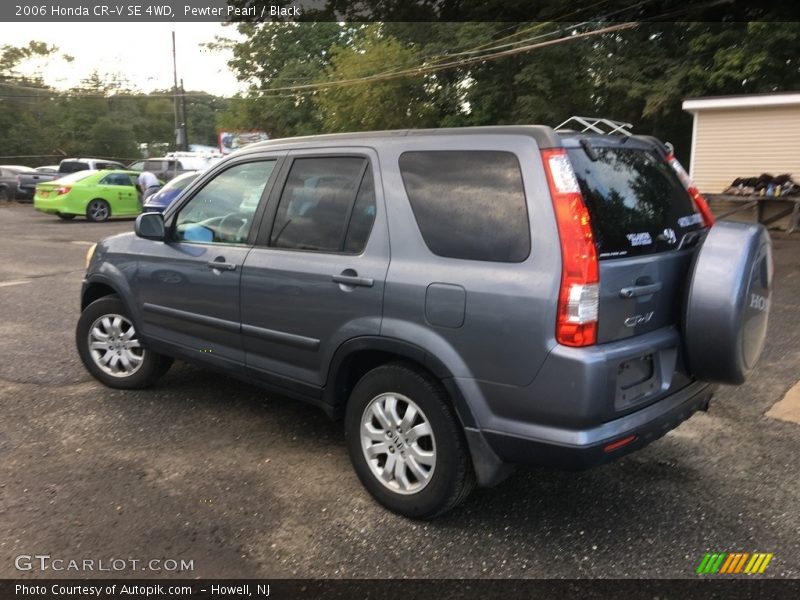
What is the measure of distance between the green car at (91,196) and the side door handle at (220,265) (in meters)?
16.3

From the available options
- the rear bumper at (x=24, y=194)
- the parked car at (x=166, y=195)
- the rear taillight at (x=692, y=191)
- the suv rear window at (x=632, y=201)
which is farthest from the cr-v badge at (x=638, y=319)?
the rear bumper at (x=24, y=194)

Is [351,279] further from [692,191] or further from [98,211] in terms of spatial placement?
[98,211]

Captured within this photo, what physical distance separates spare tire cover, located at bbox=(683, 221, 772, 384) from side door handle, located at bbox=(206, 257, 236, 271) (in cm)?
248

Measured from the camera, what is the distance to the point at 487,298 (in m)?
2.76

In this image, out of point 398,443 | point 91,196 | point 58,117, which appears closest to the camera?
point 398,443

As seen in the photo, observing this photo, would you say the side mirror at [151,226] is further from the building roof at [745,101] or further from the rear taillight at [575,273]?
the building roof at [745,101]

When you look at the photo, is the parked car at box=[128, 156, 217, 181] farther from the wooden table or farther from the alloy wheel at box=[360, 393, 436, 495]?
the alloy wheel at box=[360, 393, 436, 495]

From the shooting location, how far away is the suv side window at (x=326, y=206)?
335cm

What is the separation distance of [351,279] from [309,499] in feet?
3.83

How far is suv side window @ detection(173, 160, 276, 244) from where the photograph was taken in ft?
13.0

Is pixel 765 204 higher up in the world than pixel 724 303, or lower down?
lower down

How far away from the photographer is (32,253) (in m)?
12.4

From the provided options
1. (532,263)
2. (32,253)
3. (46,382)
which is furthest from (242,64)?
(532,263)

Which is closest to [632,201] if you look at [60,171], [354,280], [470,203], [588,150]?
[588,150]
